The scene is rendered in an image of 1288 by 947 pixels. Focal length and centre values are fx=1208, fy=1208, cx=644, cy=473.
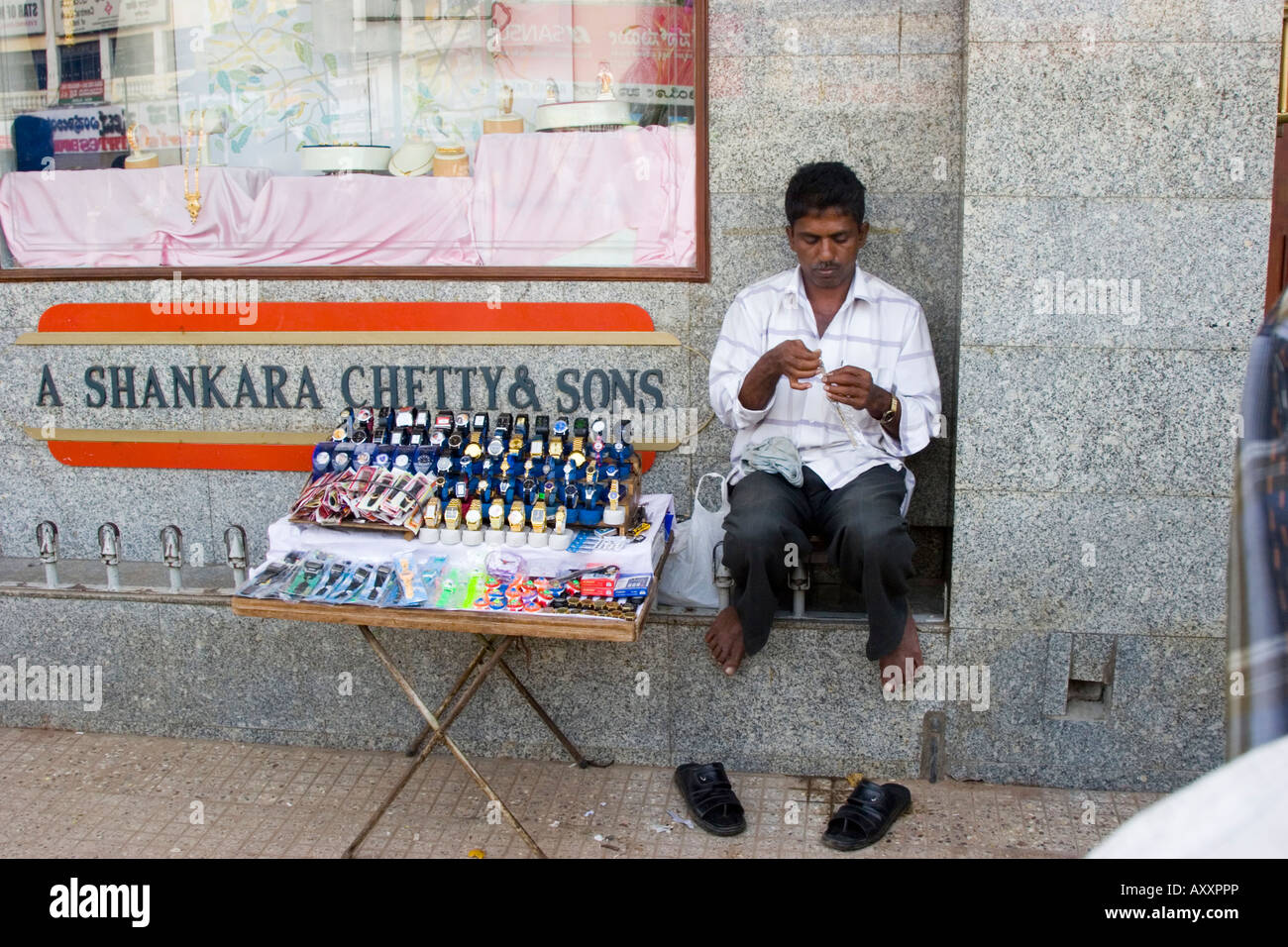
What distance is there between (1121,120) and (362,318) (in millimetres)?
2646

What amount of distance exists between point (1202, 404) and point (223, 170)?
362 cm

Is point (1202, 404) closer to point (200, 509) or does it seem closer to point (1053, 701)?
point (1053, 701)

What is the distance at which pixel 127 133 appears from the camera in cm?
479

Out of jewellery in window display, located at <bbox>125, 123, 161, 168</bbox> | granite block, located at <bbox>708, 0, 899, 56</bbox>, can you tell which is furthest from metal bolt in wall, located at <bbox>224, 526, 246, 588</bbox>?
granite block, located at <bbox>708, 0, 899, 56</bbox>

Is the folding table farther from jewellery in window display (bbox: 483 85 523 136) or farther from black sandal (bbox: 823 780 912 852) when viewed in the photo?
jewellery in window display (bbox: 483 85 523 136)

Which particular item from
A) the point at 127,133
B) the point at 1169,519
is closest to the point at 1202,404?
the point at 1169,519

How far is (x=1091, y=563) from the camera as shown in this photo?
376cm

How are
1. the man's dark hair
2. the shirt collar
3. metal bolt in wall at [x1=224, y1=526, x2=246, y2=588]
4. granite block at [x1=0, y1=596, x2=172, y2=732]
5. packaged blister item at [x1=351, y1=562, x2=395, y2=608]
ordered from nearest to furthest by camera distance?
packaged blister item at [x1=351, y1=562, x2=395, y2=608] → the man's dark hair → the shirt collar → metal bolt in wall at [x1=224, y1=526, x2=246, y2=588] → granite block at [x1=0, y1=596, x2=172, y2=732]

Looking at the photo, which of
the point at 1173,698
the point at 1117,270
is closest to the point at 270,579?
the point at 1117,270

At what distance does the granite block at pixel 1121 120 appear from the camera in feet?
11.5

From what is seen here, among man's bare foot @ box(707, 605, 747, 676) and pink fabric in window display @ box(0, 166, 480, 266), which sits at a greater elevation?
pink fabric in window display @ box(0, 166, 480, 266)

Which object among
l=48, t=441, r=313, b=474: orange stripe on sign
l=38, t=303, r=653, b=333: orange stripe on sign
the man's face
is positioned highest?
the man's face

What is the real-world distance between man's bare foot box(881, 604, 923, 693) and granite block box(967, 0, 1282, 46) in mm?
1801

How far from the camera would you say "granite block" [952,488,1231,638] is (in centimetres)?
371
